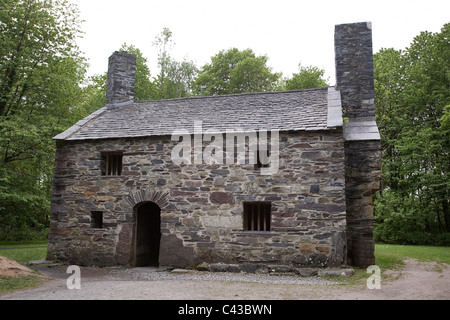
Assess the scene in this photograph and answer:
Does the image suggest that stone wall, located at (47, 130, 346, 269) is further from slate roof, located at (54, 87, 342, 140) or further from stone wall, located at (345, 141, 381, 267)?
stone wall, located at (345, 141, 381, 267)

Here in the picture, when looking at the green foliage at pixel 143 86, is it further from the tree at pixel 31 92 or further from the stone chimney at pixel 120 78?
the stone chimney at pixel 120 78

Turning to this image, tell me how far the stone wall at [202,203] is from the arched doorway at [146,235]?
1.33 feet

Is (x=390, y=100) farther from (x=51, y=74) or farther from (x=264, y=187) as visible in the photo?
(x=51, y=74)

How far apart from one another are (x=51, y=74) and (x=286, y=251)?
1311 cm

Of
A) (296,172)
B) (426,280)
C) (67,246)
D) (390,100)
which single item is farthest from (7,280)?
(390,100)

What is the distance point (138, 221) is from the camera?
11.3 metres

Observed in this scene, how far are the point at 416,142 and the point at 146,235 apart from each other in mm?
15945

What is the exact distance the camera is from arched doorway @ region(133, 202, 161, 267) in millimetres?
11219

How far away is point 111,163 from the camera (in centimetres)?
1171

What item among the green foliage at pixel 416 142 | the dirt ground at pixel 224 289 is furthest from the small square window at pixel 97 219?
the green foliage at pixel 416 142

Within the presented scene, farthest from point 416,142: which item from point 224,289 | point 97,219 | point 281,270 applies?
point 97,219

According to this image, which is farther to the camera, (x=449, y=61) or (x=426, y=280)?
(x=449, y=61)

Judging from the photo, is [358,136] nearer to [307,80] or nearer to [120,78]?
[120,78]

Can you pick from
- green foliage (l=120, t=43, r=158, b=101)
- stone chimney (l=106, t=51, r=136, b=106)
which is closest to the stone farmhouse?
stone chimney (l=106, t=51, r=136, b=106)
